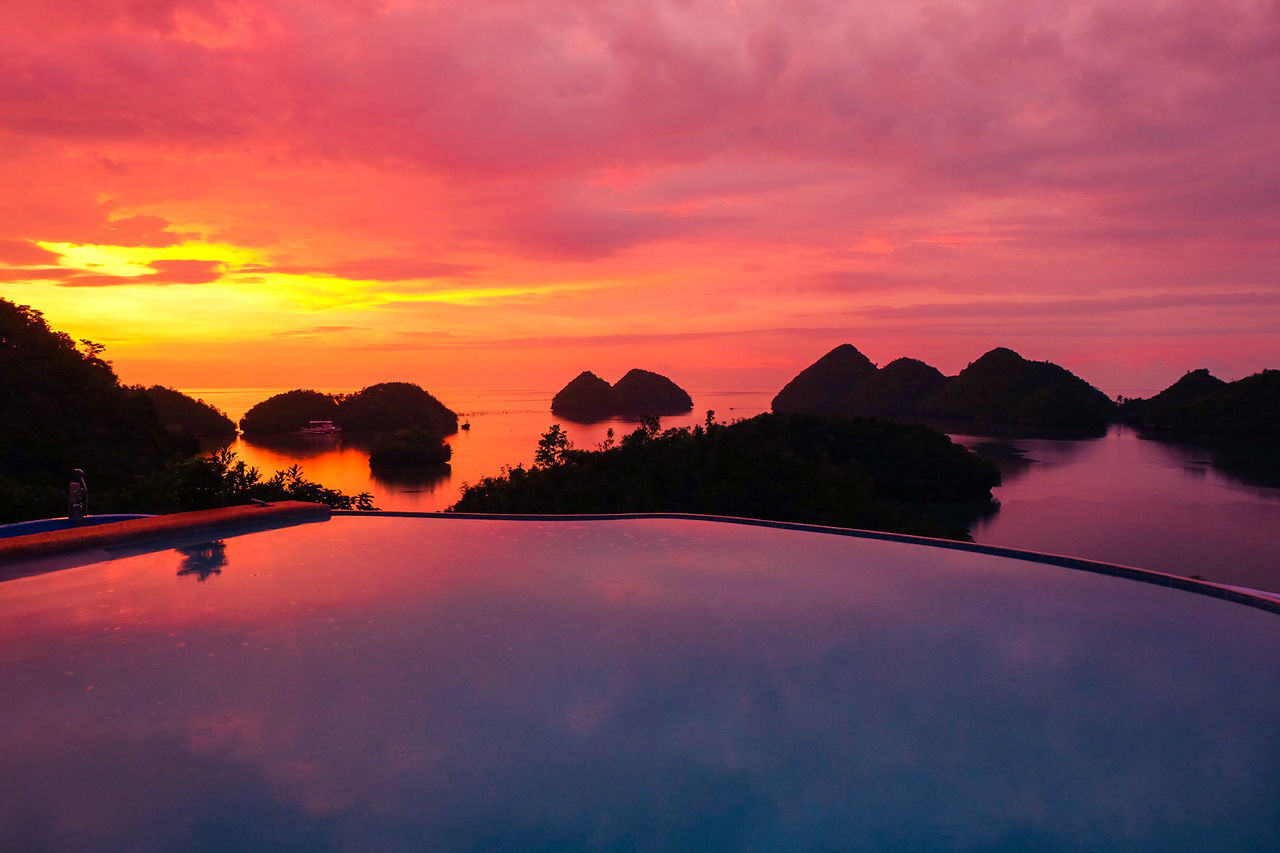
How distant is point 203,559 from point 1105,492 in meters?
65.7

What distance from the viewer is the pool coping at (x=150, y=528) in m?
7.52

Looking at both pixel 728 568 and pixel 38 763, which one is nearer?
pixel 38 763

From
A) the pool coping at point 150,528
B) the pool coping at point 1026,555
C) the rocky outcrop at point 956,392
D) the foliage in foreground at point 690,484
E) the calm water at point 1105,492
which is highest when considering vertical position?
the rocky outcrop at point 956,392

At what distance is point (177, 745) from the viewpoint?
3.81 m

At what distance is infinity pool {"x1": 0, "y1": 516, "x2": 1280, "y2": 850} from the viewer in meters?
3.26

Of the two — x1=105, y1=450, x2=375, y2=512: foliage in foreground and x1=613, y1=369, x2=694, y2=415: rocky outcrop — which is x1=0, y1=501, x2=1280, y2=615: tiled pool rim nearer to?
x1=105, y1=450, x2=375, y2=512: foliage in foreground

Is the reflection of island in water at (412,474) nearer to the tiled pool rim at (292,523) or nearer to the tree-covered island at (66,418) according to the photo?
the tree-covered island at (66,418)

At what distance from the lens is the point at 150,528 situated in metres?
8.72

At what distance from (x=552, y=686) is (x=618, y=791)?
1209 mm

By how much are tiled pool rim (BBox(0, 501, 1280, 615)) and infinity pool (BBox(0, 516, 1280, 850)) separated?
0.24m

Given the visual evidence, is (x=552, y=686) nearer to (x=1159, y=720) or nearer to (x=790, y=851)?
(x=790, y=851)

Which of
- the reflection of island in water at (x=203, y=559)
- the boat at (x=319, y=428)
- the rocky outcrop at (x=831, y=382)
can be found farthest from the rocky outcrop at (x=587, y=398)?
the reflection of island in water at (x=203, y=559)

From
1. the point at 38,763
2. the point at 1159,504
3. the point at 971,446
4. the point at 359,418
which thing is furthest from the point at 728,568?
the point at 359,418

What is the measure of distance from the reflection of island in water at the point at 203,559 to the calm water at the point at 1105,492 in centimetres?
2433
